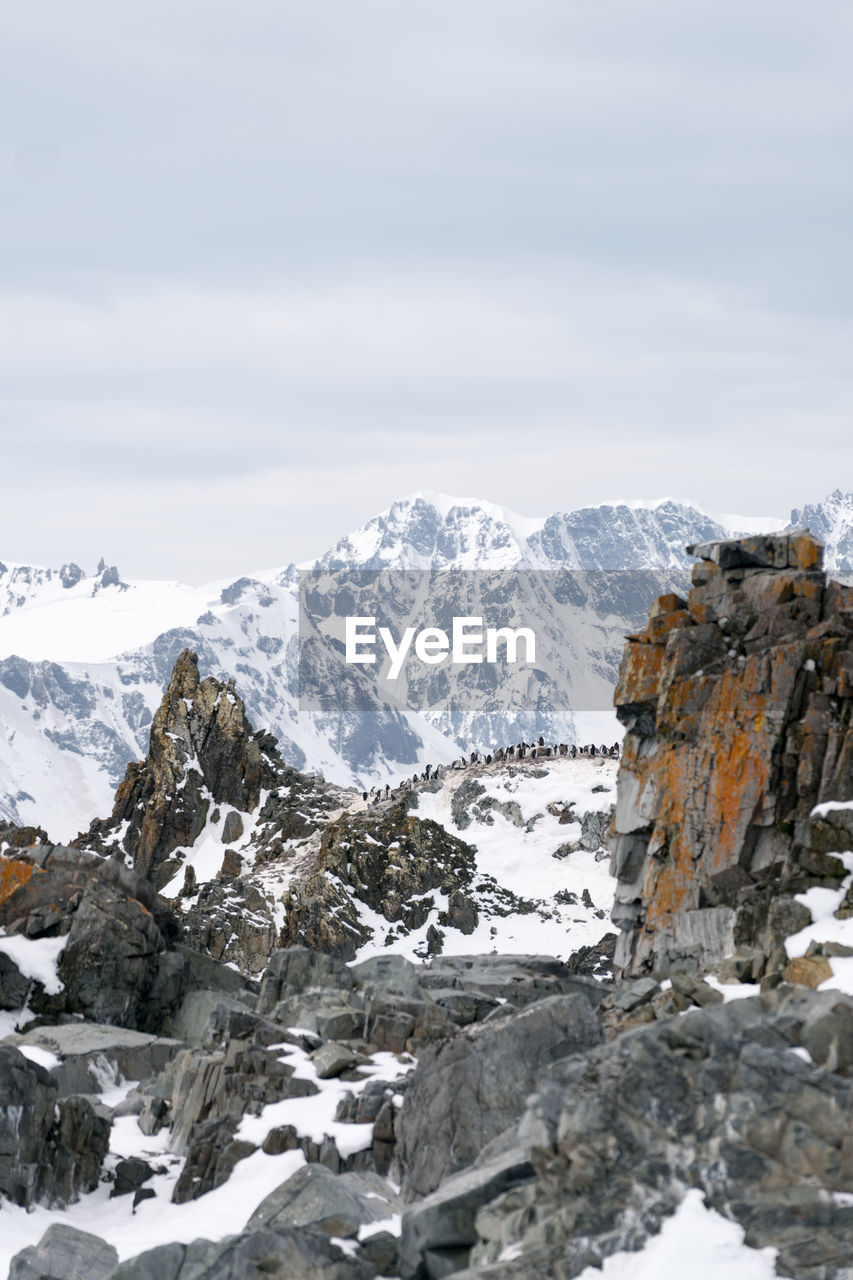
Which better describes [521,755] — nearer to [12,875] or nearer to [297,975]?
[12,875]

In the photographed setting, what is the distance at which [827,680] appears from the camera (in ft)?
120

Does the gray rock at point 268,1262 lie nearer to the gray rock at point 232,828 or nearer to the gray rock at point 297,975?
the gray rock at point 297,975

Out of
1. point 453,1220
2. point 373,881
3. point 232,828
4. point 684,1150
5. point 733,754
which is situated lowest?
point 232,828

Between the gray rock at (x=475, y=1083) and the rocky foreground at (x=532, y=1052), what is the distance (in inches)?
2.8

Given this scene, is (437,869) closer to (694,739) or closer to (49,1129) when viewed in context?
(694,739)

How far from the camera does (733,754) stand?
124ft

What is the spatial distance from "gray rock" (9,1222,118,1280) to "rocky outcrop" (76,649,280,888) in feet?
255

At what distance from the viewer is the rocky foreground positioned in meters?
16.8

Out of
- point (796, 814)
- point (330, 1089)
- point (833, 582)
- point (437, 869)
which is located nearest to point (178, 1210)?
point (330, 1089)

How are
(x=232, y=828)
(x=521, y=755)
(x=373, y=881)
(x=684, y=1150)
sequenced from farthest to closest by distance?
(x=521, y=755), (x=232, y=828), (x=373, y=881), (x=684, y=1150)

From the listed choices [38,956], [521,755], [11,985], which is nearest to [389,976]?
[38,956]

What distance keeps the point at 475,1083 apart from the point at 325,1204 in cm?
459

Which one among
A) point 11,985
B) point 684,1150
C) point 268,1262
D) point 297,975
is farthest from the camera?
point 11,985

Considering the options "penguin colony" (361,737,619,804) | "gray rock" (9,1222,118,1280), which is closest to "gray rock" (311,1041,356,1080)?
"gray rock" (9,1222,118,1280)
